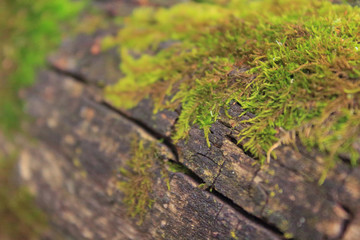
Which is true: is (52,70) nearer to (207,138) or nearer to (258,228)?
(207,138)

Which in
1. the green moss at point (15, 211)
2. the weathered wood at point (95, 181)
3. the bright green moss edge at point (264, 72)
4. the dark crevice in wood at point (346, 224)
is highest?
the bright green moss edge at point (264, 72)

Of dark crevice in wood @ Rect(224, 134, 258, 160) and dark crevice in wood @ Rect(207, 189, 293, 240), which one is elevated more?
dark crevice in wood @ Rect(224, 134, 258, 160)

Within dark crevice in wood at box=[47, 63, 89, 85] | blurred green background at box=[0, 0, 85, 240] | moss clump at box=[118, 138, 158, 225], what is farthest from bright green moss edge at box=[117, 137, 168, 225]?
blurred green background at box=[0, 0, 85, 240]

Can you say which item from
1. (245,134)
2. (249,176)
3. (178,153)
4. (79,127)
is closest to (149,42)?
(79,127)

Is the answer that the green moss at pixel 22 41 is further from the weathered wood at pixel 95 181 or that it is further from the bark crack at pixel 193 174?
the bark crack at pixel 193 174

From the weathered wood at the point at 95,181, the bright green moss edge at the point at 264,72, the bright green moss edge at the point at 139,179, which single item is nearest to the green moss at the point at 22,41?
the weathered wood at the point at 95,181

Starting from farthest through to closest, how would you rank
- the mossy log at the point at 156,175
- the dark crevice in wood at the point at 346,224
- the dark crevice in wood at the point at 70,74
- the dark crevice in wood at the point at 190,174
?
1. the dark crevice in wood at the point at 70,74
2. the dark crevice in wood at the point at 190,174
3. the mossy log at the point at 156,175
4. the dark crevice in wood at the point at 346,224

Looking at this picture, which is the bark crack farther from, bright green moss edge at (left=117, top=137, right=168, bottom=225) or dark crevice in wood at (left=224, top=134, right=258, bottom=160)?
bright green moss edge at (left=117, top=137, right=168, bottom=225)

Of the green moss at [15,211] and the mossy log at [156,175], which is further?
the green moss at [15,211]
